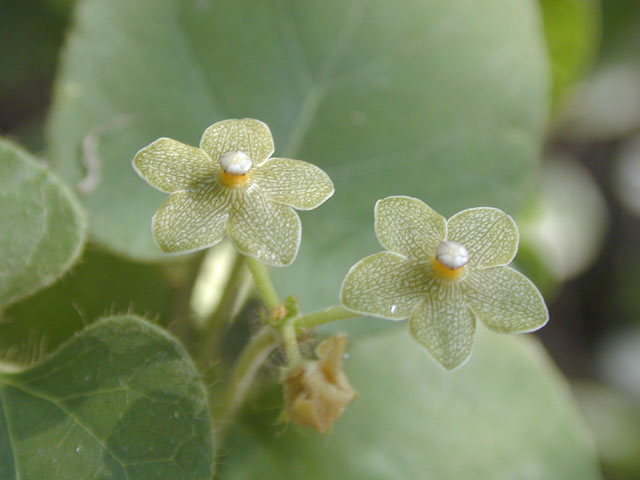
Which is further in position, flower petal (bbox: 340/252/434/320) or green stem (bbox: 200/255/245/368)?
green stem (bbox: 200/255/245/368)

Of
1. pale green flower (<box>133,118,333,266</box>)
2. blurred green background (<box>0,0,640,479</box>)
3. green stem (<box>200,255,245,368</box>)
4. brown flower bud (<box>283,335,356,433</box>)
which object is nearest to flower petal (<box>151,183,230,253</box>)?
pale green flower (<box>133,118,333,266</box>)

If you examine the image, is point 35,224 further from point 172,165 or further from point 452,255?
point 452,255

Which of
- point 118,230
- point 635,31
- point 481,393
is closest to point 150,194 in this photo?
point 118,230

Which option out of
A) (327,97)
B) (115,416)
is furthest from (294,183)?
(327,97)

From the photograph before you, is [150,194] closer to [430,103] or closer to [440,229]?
[430,103]

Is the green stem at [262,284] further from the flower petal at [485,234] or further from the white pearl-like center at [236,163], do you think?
the flower petal at [485,234]

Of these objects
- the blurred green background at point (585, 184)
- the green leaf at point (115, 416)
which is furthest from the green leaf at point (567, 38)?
the green leaf at point (115, 416)

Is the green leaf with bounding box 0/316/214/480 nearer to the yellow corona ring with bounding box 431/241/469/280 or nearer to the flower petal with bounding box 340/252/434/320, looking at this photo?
the flower petal with bounding box 340/252/434/320
